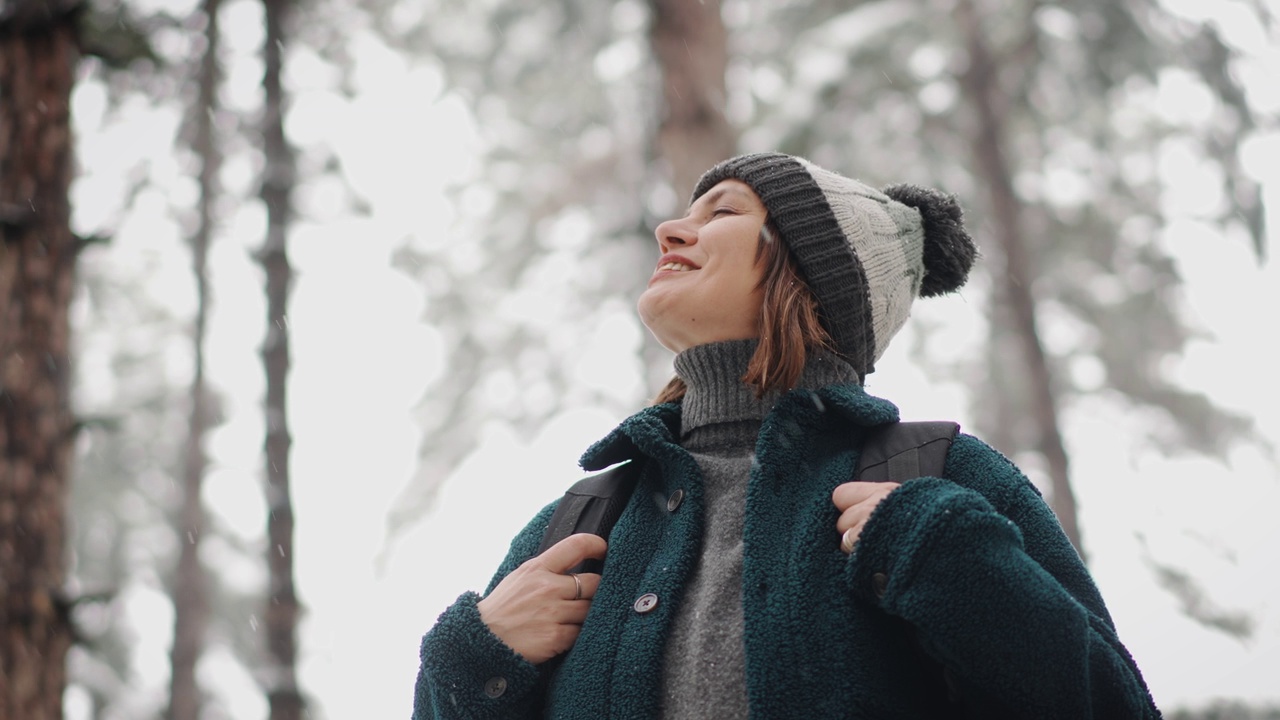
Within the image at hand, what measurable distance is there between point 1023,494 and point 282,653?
5.34 meters

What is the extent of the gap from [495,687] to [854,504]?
79 cm

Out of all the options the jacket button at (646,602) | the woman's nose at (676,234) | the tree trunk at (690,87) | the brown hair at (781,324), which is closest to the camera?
the jacket button at (646,602)

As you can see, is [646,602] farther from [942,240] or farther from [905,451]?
[942,240]

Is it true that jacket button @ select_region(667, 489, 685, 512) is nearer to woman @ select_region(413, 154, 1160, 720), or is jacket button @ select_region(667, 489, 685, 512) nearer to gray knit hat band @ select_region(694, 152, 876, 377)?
woman @ select_region(413, 154, 1160, 720)

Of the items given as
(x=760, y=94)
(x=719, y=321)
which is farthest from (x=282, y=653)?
(x=760, y=94)

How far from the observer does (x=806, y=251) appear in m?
2.52

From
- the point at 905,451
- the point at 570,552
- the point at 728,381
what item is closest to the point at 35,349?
the point at 570,552

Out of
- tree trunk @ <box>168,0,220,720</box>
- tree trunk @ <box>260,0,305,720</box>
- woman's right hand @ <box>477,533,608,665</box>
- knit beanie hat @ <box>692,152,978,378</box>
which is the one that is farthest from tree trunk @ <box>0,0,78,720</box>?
tree trunk @ <box>168,0,220,720</box>

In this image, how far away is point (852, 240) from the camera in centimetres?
254

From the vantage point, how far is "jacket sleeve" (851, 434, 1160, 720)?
1.75 m

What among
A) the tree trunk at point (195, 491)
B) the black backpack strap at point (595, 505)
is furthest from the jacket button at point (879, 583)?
the tree trunk at point (195, 491)

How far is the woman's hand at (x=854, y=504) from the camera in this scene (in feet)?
6.34

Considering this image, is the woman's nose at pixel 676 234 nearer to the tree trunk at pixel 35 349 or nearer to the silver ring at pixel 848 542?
the silver ring at pixel 848 542

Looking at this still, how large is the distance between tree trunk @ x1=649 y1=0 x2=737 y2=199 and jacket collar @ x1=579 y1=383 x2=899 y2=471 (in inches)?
147
